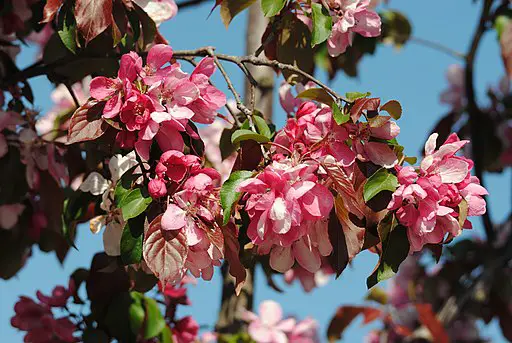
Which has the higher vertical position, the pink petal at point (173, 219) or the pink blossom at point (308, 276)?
the pink petal at point (173, 219)

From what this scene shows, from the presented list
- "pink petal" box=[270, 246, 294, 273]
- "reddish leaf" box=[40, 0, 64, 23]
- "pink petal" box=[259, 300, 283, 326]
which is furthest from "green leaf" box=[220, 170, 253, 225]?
"pink petal" box=[259, 300, 283, 326]

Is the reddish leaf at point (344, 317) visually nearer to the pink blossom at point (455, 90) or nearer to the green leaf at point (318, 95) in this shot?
the pink blossom at point (455, 90)

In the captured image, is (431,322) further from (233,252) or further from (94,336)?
(233,252)

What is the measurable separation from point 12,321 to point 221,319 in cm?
92

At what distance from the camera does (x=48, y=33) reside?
265 cm

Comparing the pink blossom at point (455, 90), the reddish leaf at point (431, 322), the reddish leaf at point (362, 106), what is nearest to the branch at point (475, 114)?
the pink blossom at point (455, 90)

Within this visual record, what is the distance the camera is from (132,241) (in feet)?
4.18

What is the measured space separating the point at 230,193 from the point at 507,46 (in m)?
1.44

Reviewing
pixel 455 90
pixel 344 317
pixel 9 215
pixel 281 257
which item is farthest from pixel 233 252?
pixel 455 90

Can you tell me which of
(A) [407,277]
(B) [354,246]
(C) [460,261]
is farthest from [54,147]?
(A) [407,277]

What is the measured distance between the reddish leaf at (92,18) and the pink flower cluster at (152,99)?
17cm

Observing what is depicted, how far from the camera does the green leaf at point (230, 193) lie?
1215 mm

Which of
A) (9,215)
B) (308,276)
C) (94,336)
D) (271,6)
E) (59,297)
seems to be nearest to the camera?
(271,6)

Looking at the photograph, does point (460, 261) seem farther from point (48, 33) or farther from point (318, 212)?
point (318, 212)
